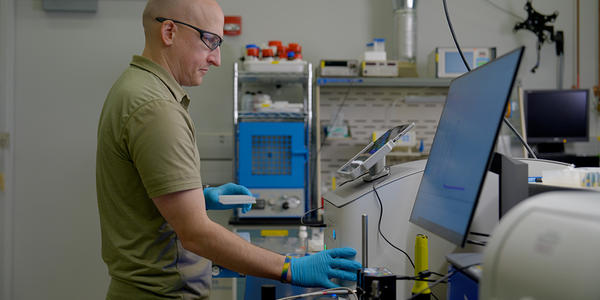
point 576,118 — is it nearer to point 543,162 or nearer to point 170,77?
point 543,162

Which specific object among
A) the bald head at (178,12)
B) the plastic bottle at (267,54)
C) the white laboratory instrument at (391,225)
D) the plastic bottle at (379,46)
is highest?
the plastic bottle at (379,46)

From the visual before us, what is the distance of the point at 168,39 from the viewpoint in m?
1.24

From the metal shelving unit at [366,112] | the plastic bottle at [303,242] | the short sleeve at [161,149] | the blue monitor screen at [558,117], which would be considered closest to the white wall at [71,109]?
the metal shelving unit at [366,112]

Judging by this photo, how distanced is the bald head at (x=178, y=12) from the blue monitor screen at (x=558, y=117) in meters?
2.62

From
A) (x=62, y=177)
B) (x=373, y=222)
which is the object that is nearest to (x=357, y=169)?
(x=373, y=222)

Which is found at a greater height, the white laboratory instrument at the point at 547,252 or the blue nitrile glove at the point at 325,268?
the white laboratory instrument at the point at 547,252

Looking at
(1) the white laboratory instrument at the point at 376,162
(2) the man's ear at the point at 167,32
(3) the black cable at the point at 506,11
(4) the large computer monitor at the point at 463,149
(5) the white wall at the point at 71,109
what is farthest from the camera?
(3) the black cable at the point at 506,11

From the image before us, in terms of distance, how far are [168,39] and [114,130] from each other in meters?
0.31

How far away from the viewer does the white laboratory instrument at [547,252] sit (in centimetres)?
46

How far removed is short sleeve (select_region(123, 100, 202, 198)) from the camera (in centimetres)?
98

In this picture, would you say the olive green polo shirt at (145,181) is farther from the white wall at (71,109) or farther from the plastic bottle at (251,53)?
the white wall at (71,109)

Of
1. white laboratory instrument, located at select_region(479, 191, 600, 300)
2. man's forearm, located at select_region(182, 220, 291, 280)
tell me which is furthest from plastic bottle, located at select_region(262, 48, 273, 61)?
white laboratory instrument, located at select_region(479, 191, 600, 300)

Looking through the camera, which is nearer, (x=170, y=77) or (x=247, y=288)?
(x=170, y=77)

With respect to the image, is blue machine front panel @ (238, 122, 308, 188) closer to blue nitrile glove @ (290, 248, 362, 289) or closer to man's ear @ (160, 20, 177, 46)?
man's ear @ (160, 20, 177, 46)
